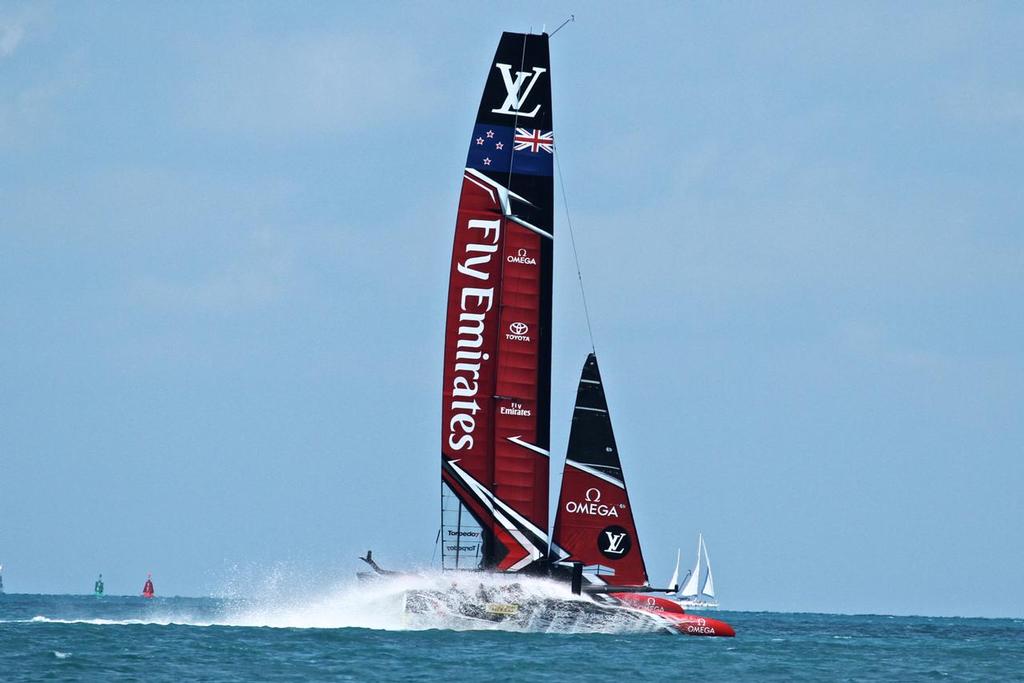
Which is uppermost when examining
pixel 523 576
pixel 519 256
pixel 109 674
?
pixel 519 256

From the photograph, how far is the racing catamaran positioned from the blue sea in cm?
191

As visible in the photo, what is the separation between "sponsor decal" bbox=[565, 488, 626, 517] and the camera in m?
38.8

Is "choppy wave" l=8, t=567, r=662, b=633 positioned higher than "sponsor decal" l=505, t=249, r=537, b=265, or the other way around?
"sponsor decal" l=505, t=249, r=537, b=265

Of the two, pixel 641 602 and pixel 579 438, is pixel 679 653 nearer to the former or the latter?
pixel 641 602

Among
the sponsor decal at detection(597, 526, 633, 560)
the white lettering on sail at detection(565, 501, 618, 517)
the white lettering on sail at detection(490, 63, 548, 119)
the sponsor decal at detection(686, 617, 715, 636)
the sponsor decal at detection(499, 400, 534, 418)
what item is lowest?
the sponsor decal at detection(686, 617, 715, 636)

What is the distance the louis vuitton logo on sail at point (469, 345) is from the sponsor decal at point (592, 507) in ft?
9.62

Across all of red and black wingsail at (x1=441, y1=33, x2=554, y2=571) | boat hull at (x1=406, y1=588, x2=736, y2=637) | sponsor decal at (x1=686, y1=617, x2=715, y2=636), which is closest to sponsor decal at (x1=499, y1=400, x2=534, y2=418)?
red and black wingsail at (x1=441, y1=33, x2=554, y2=571)

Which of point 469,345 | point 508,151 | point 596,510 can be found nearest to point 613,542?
point 596,510

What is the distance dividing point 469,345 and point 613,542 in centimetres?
594

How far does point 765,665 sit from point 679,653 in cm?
194

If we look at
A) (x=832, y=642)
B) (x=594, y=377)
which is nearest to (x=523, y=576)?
(x=594, y=377)

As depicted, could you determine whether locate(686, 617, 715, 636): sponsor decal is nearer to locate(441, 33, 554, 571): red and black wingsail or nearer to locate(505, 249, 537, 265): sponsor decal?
locate(441, 33, 554, 571): red and black wingsail

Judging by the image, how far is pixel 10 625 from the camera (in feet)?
150

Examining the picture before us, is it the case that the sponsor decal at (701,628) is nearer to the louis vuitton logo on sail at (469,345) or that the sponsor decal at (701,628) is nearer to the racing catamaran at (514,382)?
the racing catamaran at (514,382)
